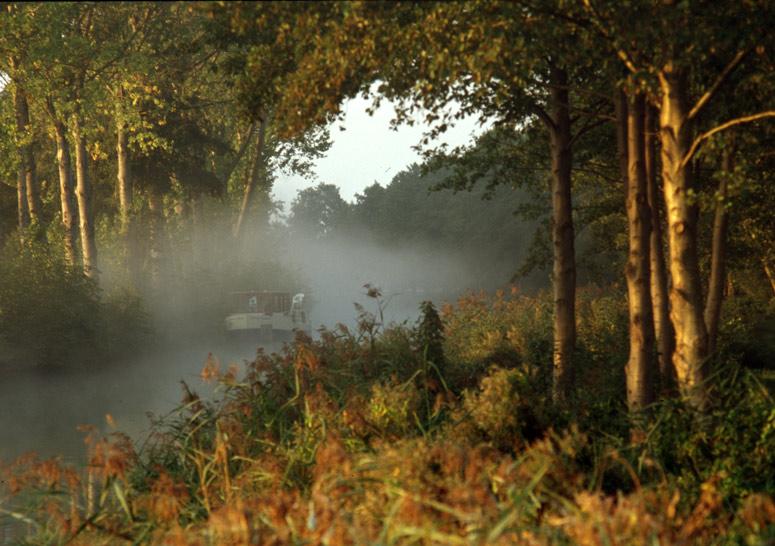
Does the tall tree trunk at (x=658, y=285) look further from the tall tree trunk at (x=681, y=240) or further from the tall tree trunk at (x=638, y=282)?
the tall tree trunk at (x=681, y=240)

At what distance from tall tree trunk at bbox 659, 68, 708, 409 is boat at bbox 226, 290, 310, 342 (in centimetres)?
3119

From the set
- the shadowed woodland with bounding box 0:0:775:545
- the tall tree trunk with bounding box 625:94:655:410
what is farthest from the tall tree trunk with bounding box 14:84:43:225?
the tall tree trunk with bounding box 625:94:655:410

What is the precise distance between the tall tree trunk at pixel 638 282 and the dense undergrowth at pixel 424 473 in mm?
598

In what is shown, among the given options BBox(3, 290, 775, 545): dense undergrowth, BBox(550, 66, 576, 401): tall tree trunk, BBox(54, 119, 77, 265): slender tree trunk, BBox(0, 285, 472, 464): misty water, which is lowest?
BBox(0, 285, 472, 464): misty water

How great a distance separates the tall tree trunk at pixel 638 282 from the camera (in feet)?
40.4

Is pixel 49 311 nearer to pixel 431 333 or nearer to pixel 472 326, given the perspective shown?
pixel 472 326

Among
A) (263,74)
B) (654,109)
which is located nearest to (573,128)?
(654,109)

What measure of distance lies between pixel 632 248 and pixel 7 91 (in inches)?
1014

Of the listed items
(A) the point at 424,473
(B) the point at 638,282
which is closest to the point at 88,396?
(B) the point at 638,282

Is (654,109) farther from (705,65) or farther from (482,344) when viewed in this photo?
(482,344)

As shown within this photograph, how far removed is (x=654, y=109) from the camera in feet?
50.7

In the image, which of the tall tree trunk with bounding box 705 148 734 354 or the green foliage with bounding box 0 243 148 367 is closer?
Result: the tall tree trunk with bounding box 705 148 734 354

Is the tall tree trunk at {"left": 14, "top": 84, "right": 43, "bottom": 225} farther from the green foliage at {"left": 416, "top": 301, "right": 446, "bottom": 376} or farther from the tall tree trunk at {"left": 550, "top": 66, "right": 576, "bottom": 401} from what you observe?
the tall tree trunk at {"left": 550, "top": 66, "right": 576, "bottom": 401}

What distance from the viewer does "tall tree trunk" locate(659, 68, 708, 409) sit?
1116cm
